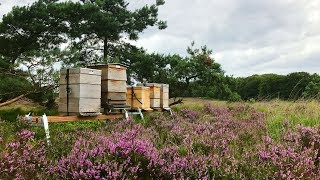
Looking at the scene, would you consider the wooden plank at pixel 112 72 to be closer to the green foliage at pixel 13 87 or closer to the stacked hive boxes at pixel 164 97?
the stacked hive boxes at pixel 164 97

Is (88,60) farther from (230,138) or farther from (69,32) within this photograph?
(230,138)

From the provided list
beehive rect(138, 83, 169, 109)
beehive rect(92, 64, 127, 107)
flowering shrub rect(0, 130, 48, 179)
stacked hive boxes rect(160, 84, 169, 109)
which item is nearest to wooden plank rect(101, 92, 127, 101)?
beehive rect(92, 64, 127, 107)

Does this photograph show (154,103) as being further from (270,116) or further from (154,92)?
(270,116)

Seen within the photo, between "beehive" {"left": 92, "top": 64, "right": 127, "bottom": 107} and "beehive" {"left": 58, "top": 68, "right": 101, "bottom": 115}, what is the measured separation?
764mm

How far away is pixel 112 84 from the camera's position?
11.7 meters

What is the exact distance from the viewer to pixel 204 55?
22781 millimetres

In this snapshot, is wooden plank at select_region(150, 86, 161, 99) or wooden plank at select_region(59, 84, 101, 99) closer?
wooden plank at select_region(59, 84, 101, 99)

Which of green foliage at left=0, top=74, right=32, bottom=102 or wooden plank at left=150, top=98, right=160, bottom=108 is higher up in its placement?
green foliage at left=0, top=74, right=32, bottom=102

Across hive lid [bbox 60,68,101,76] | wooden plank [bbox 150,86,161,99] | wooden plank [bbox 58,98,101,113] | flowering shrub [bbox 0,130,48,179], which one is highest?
hive lid [bbox 60,68,101,76]

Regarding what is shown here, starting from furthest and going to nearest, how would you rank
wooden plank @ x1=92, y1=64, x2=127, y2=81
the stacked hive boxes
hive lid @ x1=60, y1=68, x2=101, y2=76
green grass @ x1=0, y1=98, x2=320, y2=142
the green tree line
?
1. the green tree line
2. the stacked hive boxes
3. wooden plank @ x1=92, y1=64, x2=127, y2=81
4. hive lid @ x1=60, y1=68, x2=101, y2=76
5. green grass @ x1=0, y1=98, x2=320, y2=142

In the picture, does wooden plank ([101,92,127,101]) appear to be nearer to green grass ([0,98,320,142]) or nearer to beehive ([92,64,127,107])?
beehive ([92,64,127,107])

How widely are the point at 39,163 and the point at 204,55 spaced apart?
18.7m

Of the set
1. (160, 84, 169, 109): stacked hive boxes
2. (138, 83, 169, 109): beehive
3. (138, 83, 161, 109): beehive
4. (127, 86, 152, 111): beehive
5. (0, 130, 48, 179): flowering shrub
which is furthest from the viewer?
(160, 84, 169, 109): stacked hive boxes

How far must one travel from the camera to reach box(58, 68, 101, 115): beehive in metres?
10.2
